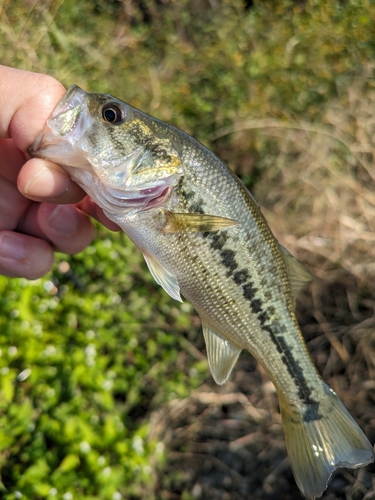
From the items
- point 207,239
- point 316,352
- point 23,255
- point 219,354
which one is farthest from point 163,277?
point 316,352

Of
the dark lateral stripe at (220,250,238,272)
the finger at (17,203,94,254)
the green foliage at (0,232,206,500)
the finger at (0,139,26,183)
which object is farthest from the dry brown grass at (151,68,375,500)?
the finger at (0,139,26,183)

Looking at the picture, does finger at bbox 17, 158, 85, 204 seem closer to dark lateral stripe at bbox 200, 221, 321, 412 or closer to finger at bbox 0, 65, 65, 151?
finger at bbox 0, 65, 65, 151

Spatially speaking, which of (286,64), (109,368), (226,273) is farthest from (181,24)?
(226,273)

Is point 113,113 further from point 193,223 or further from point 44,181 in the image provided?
point 193,223


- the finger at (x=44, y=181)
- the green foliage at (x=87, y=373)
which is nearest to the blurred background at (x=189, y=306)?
the green foliage at (x=87, y=373)

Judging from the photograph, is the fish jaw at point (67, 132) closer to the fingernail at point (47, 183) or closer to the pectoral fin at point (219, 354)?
the fingernail at point (47, 183)

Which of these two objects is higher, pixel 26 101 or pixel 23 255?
pixel 26 101

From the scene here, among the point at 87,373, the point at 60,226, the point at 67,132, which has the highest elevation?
the point at 67,132
